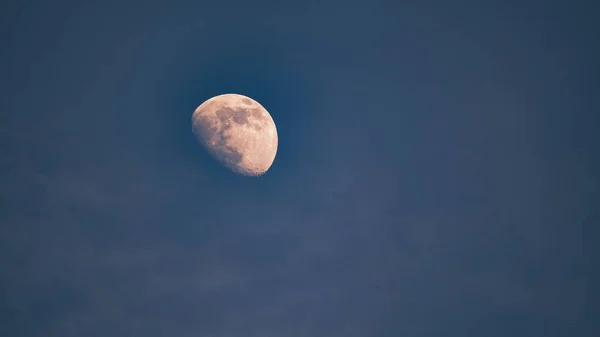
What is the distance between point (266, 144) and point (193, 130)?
6622 mm

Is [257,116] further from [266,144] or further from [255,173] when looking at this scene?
[255,173]

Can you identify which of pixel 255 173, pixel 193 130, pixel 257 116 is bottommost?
pixel 255 173

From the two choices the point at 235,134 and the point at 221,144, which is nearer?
the point at 221,144

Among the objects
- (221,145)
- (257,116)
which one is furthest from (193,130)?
(257,116)

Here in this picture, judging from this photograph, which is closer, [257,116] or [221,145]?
[221,145]

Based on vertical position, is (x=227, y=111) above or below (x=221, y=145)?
above

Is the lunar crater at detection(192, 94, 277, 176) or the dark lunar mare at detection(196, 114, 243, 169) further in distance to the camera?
the lunar crater at detection(192, 94, 277, 176)

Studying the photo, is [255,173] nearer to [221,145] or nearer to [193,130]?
[221,145]

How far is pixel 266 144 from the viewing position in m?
33.6

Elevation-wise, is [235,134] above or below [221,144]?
above

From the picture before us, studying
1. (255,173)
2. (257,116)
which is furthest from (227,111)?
(255,173)

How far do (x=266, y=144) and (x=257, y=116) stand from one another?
2.78 m

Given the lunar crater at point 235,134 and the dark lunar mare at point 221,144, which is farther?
the lunar crater at point 235,134

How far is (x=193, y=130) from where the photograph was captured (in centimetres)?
3250
